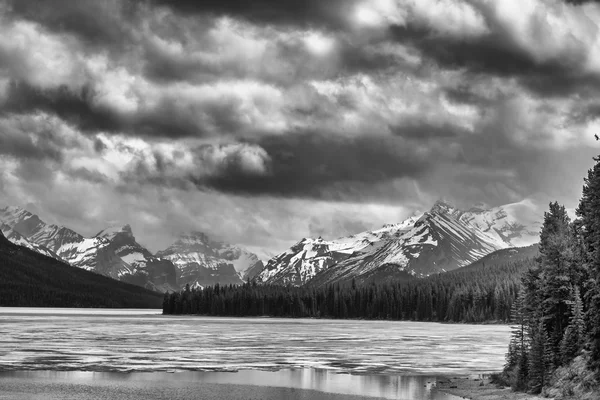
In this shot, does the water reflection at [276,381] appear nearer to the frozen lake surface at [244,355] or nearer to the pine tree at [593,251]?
the frozen lake surface at [244,355]

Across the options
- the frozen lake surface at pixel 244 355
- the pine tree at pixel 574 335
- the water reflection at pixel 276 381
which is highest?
the pine tree at pixel 574 335

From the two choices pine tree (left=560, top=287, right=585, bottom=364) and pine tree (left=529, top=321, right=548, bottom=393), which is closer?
pine tree (left=560, top=287, right=585, bottom=364)

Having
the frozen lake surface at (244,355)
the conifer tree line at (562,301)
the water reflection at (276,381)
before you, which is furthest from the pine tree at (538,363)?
the frozen lake surface at (244,355)

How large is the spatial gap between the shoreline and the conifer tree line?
162 cm

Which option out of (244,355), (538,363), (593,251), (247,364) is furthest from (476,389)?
(244,355)

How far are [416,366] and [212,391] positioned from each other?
32736mm

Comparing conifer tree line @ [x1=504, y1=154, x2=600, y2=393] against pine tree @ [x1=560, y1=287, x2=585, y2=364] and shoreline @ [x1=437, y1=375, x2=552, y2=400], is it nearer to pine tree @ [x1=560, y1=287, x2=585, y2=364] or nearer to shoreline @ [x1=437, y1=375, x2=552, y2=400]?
pine tree @ [x1=560, y1=287, x2=585, y2=364]

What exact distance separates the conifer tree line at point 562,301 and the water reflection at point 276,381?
7.95 meters

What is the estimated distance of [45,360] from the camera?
89.9m

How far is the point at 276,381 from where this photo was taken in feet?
245

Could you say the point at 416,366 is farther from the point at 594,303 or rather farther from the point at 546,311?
the point at 594,303

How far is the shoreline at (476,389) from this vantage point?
210 feet

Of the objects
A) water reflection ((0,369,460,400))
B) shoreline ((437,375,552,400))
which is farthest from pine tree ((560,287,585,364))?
water reflection ((0,369,460,400))

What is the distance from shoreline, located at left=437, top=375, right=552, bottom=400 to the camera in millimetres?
64056
